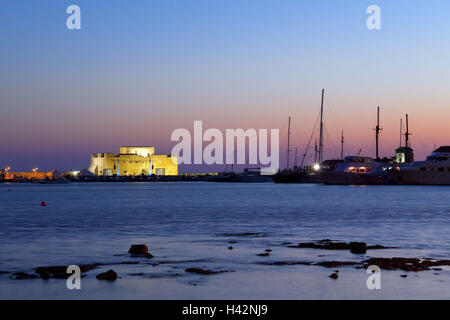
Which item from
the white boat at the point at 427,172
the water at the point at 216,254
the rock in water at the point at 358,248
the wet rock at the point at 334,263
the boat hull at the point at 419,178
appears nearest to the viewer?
the water at the point at 216,254

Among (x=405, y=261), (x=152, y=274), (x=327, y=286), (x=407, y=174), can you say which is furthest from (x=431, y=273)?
(x=407, y=174)

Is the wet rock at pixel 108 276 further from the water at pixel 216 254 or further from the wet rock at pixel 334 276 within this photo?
the wet rock at pixel 334 276

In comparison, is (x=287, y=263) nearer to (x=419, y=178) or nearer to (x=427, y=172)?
(x=427, y=172)

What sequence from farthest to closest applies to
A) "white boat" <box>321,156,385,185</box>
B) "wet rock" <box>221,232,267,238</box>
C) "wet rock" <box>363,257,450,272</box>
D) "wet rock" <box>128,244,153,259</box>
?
"white boat" <box>321,156,385,185</box> → "wet rock" <box>221,232,267,238</box> → "wet rock" <box>128,244,153,259</box> → "wet rock" <box>363,257,450,272</box>

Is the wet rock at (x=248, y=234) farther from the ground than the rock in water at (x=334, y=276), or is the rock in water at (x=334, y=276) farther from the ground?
the rock in water at (x=334, y=276)

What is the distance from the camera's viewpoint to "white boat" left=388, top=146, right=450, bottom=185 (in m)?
117

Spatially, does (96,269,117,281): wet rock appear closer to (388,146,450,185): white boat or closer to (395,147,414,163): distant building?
(388,146,450,185): white boat

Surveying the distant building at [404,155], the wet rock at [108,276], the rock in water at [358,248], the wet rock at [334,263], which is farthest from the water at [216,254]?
the distant building at [404,155]

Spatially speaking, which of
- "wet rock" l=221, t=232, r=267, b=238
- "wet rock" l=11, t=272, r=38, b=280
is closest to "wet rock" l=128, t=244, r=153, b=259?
"wet rock" l=11, t=272, r=38, b=280

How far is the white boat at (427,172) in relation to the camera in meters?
117

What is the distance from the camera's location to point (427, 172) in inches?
4675

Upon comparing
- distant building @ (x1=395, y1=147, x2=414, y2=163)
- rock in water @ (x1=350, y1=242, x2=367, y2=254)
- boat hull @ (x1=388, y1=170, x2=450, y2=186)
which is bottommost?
rock in water @ (x1=350, y1=242, x2=367, y2=254)
